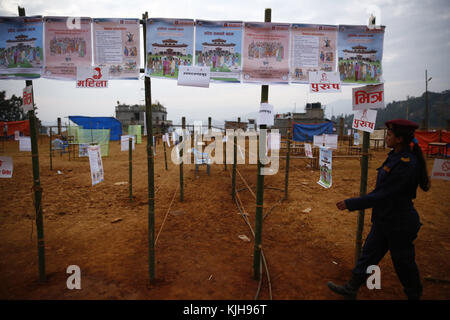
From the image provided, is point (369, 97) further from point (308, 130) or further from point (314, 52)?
point (308, 130)

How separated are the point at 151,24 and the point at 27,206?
20.9ft

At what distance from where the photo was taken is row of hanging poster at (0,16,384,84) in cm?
300

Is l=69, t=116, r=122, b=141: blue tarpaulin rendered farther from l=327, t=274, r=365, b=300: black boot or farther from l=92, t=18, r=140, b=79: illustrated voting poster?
l=327, t=274, r=365, b=300: black boot

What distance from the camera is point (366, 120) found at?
3031 millimetres

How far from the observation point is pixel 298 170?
11.7m

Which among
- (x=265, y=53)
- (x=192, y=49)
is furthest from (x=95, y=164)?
(x=265, y=53)

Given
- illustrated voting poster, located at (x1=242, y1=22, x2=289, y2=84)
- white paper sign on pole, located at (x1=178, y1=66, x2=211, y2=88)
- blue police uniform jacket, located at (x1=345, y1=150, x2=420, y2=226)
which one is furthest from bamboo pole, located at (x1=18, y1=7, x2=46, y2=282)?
blue police uniform jacket, located at (x1=345, y1=150, x2=420, y2=226)

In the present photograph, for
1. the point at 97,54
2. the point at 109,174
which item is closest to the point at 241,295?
the point at 97,54

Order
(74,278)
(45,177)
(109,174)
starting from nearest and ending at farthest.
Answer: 1. (74,278)
2. (45,177)
3. (109,174)

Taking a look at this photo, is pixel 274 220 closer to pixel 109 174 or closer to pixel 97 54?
pixel 97 54

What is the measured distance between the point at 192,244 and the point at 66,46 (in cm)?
361

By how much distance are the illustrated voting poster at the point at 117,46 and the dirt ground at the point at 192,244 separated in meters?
2.80

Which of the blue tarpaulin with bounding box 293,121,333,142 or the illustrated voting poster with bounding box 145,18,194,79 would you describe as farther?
the blue tarpaulin with bounding box 293,121,333,142

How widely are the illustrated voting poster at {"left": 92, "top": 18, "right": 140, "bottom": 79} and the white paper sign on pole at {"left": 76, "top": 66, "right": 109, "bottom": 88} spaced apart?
70 millimetres
